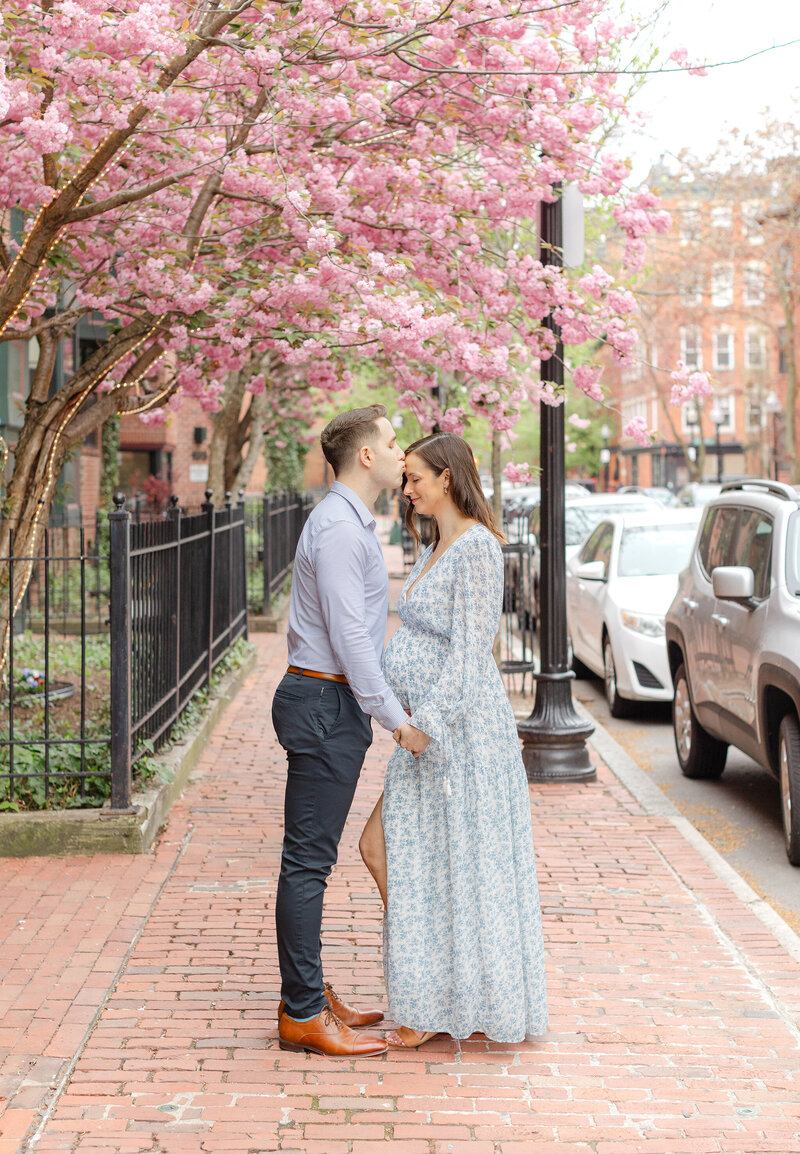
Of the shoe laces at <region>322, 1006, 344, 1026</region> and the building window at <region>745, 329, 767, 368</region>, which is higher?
the building window at <region>745, 329, 767, 368</region>

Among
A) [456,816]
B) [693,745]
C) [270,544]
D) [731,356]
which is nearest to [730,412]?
[731,356]

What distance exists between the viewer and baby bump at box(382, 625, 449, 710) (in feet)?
14.2

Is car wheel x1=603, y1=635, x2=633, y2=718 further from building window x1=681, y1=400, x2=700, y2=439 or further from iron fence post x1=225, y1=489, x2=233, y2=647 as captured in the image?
building window x1=681, y1=400, x2=700, y2=439

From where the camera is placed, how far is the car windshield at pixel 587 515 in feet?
57.9

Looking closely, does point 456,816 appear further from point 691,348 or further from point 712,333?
point 712,333

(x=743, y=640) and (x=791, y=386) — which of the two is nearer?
(x=743, y=640)

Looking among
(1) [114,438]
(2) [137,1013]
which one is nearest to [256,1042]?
(2) [137,1013]

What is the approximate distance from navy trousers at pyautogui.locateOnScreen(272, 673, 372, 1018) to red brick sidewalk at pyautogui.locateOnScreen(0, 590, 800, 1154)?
38cm

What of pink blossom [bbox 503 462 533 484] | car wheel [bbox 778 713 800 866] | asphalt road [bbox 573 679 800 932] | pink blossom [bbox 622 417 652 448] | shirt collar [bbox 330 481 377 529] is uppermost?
pink blossom [bbox 622 417 652 448]

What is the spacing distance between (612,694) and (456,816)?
7.71 metres

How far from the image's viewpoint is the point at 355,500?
430 centimetres

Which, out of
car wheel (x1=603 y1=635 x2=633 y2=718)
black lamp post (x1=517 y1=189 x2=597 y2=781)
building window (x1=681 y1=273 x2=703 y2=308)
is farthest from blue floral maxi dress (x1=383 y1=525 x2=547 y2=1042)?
building window (x1=681 y1=273 x2=703 y2=308)

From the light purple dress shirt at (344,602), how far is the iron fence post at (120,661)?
8.52ft

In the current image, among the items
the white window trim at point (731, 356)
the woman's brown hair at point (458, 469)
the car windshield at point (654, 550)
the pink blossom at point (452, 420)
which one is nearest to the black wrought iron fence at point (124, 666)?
the pink blossom at point (452, 420)
